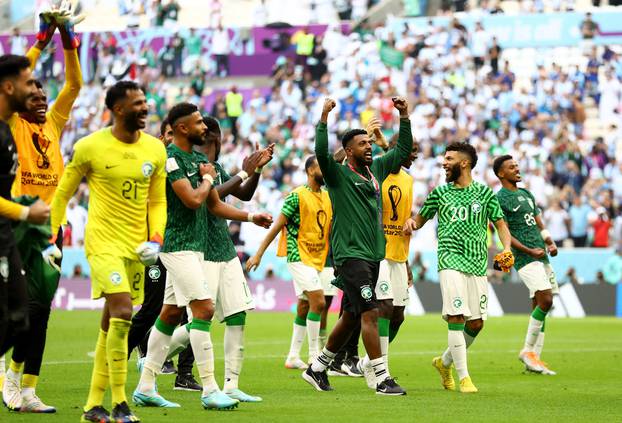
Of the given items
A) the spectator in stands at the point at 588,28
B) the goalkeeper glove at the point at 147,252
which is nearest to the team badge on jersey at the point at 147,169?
the goalkeeper glove at the point at 147,252

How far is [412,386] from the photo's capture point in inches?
523

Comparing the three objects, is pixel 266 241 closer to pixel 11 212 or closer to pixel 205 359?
pixel 205 359

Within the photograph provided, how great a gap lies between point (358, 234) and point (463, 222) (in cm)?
148

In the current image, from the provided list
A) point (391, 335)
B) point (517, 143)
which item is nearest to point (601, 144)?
point (517, 143)

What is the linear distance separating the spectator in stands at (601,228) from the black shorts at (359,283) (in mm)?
17930

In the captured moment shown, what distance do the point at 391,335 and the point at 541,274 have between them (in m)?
2.51

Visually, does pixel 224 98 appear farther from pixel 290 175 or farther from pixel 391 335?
pixel 391 335

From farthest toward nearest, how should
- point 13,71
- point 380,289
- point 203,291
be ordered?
point 380,289, point 203,291, point 13,71

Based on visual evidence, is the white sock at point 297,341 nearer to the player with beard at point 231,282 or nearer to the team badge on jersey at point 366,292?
the team badge on jersey at point 366,292

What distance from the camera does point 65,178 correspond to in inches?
381

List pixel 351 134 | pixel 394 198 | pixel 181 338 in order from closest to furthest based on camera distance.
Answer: pixel 181 338, pixel 351 134, pixel 394 198

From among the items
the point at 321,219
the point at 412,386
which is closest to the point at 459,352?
the point at 412,386

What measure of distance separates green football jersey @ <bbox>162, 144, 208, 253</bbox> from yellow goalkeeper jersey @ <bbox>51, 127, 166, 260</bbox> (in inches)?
34.9

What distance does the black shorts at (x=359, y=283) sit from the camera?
12109 millimetres
